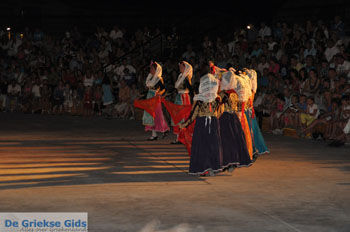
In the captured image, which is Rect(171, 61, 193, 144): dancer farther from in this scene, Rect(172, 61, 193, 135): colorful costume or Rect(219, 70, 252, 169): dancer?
Rect(219, 70, 252, 169): dancer

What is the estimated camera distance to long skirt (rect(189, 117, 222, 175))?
10.3 m

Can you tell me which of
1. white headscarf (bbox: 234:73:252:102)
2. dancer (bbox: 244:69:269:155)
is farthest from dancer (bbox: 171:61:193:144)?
white headscarf (bbox: 234:73:252:102)

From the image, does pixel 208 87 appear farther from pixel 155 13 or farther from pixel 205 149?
pixel 155 13

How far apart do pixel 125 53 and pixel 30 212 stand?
1900 cm

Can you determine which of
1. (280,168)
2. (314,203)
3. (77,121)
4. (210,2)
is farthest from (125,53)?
(314,203)

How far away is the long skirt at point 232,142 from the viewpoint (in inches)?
422

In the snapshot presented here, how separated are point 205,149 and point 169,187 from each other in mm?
1238

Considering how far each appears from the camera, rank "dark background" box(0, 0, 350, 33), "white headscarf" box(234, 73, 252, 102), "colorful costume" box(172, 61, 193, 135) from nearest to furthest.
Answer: "white headscarf" box(234, 73, 252, 102) < "colorful costume" box(172, 61, 193, 135) < "dark background" box(0, 0, 350, 33)

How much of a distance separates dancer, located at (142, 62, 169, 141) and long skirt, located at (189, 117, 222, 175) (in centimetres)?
473

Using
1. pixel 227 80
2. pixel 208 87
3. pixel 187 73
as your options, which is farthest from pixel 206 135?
pixel 187 73

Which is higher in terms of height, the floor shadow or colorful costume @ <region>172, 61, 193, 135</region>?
colorful costume @ <region>172, 61, 193, 135</region>

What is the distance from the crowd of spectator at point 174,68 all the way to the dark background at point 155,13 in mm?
819

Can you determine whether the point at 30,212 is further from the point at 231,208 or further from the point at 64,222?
the point at 231,208

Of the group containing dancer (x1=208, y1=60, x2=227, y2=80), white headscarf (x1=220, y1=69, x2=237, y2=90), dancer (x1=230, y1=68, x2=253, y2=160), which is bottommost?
dancer (x1=230, y1=68, x2=253, y2=160)
